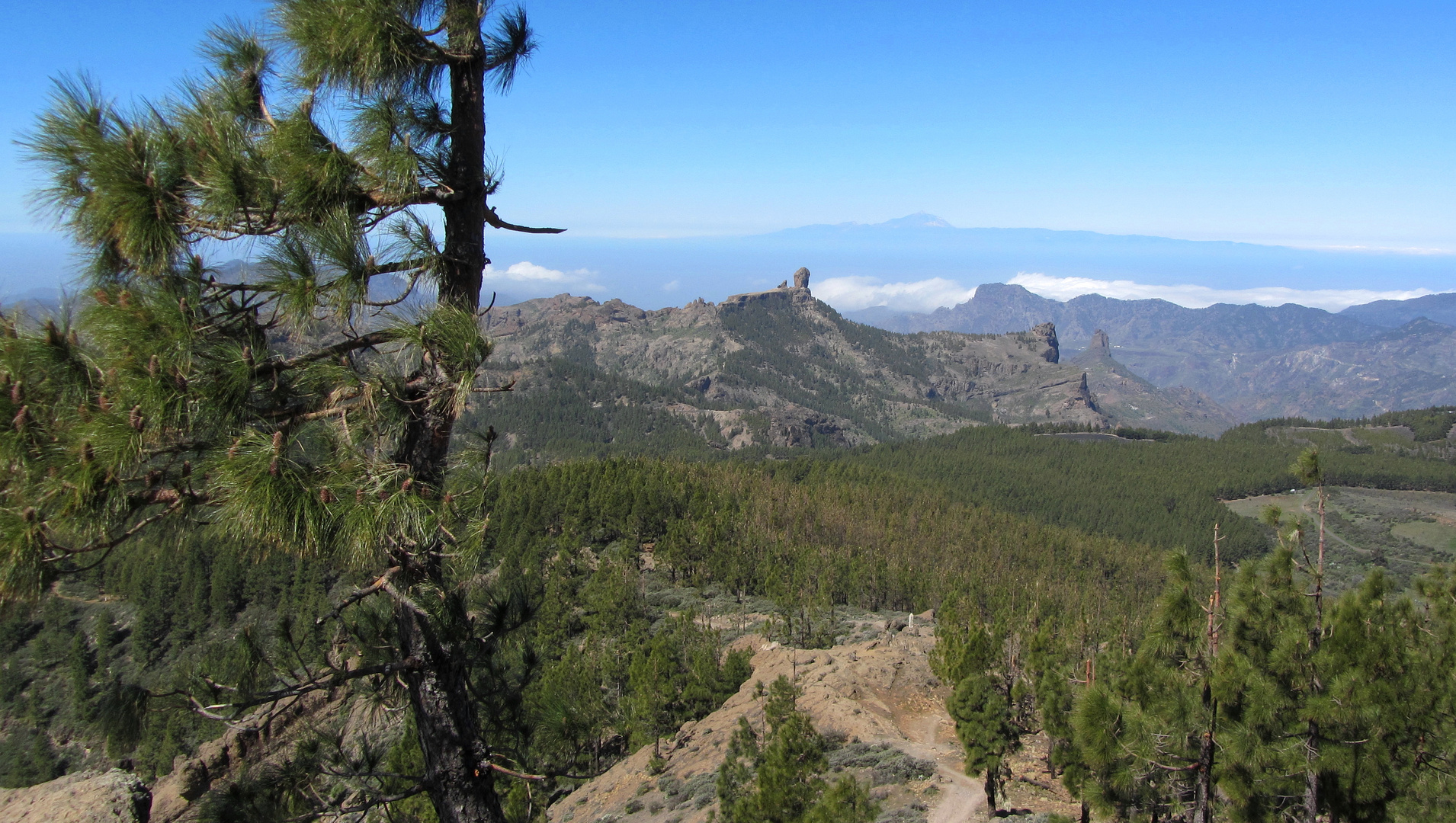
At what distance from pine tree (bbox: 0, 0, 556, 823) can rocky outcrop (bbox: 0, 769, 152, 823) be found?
9.84ft

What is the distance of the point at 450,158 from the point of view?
16.0ft

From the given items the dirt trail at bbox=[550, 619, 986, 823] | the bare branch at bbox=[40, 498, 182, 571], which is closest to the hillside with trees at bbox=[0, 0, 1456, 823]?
Result: the bare branch at bbox=[40, 498, 182, 571]

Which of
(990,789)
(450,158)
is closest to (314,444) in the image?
(450,158)

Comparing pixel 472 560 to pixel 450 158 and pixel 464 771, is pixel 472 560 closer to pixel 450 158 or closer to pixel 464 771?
pixel 464 771

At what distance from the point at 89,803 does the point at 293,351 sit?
5.14 metres

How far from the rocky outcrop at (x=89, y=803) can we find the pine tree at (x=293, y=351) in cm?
300

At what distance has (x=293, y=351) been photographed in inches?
177

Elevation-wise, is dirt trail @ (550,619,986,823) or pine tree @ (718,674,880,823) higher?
pine tree @ (718,674,880,823)

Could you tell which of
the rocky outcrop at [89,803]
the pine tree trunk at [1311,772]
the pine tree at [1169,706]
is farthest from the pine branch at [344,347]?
the pine tree trunk at [1311,772]

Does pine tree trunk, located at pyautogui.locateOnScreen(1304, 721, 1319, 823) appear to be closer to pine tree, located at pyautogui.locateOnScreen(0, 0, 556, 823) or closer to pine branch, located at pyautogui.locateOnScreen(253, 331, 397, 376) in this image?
pine tree, located at pyautogui.locateOnScreen(0, 0, 556, 823)

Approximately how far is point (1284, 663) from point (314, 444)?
11431 millimetres

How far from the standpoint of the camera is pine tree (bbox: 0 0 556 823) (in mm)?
3680

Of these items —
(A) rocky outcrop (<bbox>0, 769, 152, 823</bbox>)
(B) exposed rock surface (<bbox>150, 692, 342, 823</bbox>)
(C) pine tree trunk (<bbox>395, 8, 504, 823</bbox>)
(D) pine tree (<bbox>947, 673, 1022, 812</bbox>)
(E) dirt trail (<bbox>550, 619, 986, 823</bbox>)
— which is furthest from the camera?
(E) dirt trail (<bbox>550, 619, 986, 823</bbox>)

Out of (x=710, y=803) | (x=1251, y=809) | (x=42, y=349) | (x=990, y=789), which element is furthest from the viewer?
(x=710, y=803)
